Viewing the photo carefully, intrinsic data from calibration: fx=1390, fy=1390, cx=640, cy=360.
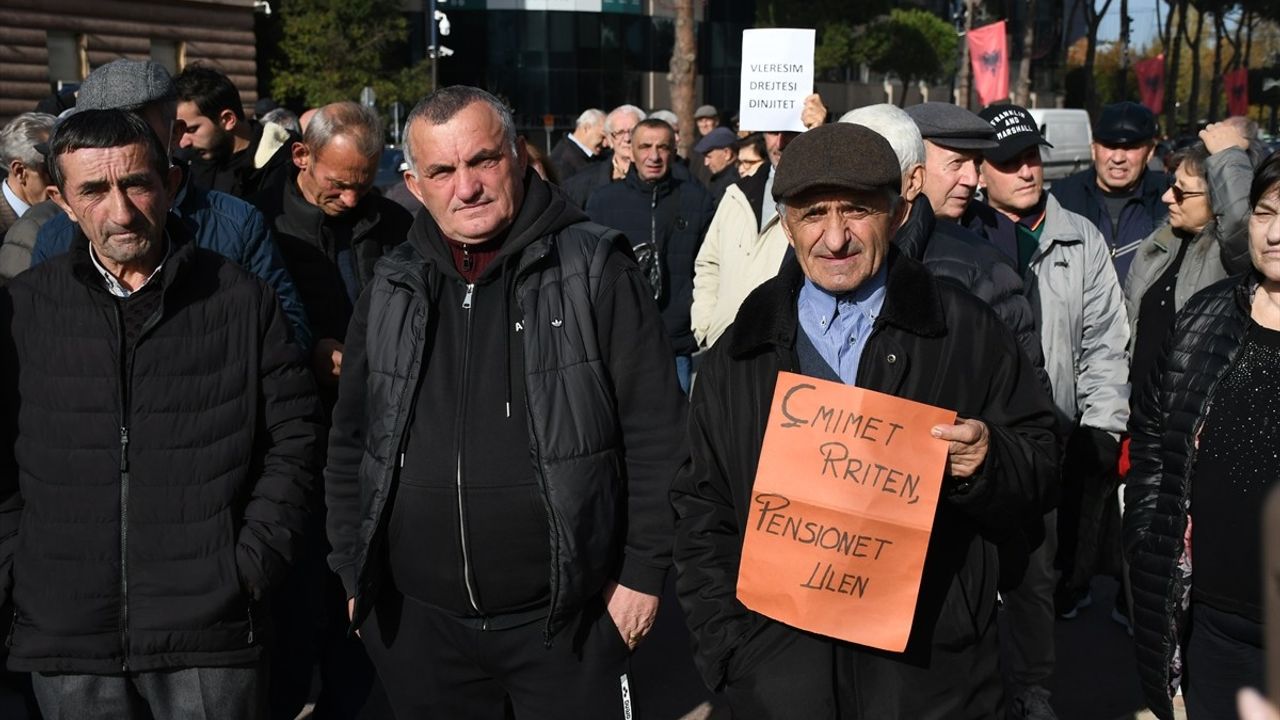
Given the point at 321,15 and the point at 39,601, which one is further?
the point at 321,15

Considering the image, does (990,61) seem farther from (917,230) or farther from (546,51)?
(546,51)

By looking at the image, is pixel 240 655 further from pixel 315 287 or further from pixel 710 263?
Result: pixel 710 263

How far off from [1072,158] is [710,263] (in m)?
34.2

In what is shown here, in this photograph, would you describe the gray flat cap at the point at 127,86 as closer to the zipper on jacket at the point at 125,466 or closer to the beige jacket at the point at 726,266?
the zipper on jacket at the point at 125,466

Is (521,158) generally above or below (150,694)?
above

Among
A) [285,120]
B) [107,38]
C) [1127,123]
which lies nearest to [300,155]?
[1127,123]

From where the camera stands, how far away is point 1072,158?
127 ft

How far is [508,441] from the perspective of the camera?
10.6 ft

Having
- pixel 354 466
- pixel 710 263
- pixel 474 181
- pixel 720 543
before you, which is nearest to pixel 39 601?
pixel 354 466

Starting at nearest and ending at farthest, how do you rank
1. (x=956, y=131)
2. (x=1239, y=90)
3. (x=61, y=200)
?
(x=61, y=200) → (x=956, y=131) → (x=1239, y=90)

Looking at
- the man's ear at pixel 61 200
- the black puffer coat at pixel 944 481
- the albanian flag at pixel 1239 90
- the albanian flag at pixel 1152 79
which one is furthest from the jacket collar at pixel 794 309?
the albanian flag at pixel 1152 79

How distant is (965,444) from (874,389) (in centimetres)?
22

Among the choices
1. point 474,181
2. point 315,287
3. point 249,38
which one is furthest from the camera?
point 249,38

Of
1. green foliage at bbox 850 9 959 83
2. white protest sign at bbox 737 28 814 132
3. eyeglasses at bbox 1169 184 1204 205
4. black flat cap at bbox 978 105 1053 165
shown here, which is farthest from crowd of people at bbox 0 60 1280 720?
green foliage at bbox 850 9 959 83
